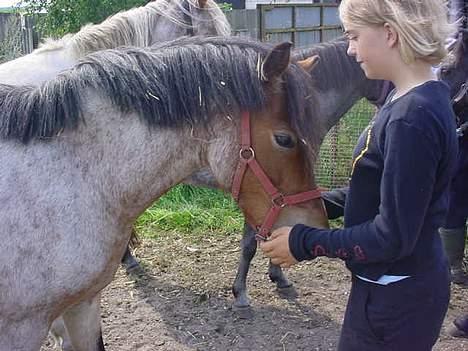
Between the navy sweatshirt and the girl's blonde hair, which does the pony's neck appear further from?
the girl's blonde hair

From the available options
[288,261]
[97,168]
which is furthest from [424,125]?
[97,168]

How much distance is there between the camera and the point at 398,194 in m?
1.51

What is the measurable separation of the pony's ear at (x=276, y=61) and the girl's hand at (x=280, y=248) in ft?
1.45

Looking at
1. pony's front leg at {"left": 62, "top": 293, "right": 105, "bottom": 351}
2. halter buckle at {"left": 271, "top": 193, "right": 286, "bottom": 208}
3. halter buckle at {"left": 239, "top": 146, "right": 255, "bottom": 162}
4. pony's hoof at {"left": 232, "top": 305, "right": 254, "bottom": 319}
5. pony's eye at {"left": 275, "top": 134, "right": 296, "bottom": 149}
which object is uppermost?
pony's eye at {"left": 275, "top": 134, "right": 296, "bottom": 149}

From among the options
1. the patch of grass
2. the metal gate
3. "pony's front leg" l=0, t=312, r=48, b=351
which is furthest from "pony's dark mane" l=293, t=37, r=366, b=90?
the metal gate

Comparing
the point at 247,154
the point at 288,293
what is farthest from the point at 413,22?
the point at 288,293

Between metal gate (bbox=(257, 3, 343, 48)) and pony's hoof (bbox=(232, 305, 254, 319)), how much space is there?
4.10 metres

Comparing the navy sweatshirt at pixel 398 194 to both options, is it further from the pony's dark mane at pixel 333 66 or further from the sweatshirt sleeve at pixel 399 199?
the pony's dark mane at pixel 333 66

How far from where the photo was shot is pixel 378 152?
64.4 inches

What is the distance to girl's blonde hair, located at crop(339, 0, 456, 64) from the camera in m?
1.53

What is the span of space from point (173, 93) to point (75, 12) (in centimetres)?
585

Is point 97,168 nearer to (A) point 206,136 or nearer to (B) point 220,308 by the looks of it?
(A) point 206,136

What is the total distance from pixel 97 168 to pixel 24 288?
40 cm

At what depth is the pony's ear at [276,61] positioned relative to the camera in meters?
1.77
